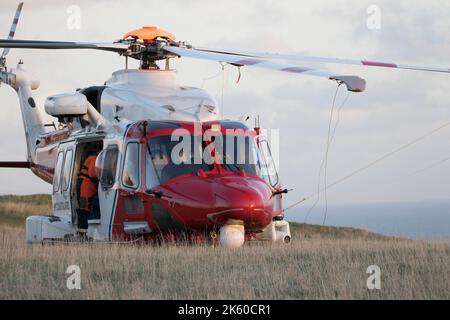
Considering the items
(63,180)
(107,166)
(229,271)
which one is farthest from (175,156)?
(229,271)

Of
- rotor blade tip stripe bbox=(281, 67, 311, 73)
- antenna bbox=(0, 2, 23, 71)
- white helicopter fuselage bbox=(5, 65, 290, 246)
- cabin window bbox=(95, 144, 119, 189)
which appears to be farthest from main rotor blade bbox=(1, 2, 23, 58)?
rotor blade tip stripe bbox=(281, 67, 311, 73)

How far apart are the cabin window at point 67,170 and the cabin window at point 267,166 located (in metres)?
3.55

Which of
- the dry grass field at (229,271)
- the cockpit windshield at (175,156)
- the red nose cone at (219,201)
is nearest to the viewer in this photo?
the dry grass field at (229,271)

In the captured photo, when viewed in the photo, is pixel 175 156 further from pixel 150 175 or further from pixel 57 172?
pixel 57 172

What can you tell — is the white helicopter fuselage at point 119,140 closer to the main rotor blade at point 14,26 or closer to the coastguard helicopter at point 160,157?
the coastguard helicopter at point 160,157

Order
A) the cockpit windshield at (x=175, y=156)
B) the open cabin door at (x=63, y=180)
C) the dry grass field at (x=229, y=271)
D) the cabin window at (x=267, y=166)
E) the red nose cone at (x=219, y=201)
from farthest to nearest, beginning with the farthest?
the open cabin door at (x=63, y=180) → the cabin window at (x=267, y=166) → the cockpit windshield at (x=175, y=156) → the red nose cone at (x=219, y=201) → the dry grass field at (x=229, y=271)

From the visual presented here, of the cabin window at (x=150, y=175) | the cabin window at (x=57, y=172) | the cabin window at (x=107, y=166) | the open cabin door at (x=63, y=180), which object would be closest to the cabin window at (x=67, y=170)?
the open cabin door at (x=63, y=180)

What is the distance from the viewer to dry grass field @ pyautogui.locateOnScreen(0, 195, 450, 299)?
10.5 m

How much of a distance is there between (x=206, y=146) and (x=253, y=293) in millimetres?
5476

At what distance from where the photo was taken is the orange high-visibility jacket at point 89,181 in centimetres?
1748

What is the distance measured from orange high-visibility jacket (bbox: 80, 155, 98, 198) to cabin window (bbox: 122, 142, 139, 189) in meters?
1.61

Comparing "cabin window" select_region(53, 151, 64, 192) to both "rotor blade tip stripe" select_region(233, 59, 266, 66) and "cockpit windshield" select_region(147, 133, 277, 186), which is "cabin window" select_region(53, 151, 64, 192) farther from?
"rotor blade tip stripe" select_region(233, 59, 266, 66)
